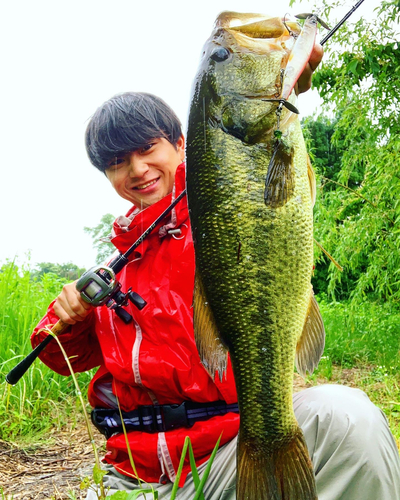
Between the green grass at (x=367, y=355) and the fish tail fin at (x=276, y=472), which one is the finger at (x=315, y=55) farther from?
the green grass at (x=367, y=355)

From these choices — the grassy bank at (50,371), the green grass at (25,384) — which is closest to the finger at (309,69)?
the grassy bank at (50,371)

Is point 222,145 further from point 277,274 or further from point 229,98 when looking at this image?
point 277,274

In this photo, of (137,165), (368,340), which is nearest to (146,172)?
(137,165)

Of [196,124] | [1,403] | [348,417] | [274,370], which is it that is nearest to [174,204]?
[196,124]

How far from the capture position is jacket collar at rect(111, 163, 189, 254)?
89.7 inches

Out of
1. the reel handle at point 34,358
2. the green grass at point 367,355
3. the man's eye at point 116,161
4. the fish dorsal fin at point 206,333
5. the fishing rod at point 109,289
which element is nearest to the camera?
the fish dorsal fin at point 206,333

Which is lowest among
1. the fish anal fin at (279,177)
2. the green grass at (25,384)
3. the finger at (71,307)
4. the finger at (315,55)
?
the green grass at (25,384)

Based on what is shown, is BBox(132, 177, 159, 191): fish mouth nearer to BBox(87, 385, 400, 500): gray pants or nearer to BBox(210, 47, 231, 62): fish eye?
BBox(210, 47, 231, 62): fish eye

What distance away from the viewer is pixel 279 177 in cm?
146

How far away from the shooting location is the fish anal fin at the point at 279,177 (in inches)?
57.7

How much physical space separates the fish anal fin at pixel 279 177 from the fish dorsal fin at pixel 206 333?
0.31 meters

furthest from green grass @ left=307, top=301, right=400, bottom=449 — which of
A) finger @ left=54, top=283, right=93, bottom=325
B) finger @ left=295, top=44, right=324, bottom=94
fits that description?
finger @ left=295, top=44, right=324, bottom=94

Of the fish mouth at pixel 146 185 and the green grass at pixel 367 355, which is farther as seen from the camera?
the green grass at pixel 367 355

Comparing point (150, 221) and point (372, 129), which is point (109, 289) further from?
point (372, 129)
